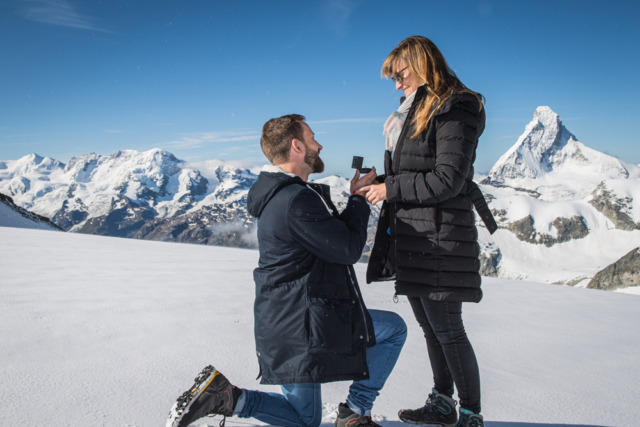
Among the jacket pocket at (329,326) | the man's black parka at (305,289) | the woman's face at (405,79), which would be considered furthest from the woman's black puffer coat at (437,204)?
the jacket pocket at (329,326)

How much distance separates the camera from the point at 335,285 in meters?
2.02

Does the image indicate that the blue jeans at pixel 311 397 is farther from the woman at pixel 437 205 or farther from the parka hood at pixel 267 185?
the parka hood at pixel 267 185

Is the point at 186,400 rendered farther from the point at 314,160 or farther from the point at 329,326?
the point at 314,160

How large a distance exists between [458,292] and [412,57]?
1396mm

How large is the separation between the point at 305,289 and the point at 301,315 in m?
0.13

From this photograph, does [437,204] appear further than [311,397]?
Yes

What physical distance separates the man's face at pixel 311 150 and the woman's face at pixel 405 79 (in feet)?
2.14

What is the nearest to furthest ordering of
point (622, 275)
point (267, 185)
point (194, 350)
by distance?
point (267, 185), point (194, 350), point (622, 275)

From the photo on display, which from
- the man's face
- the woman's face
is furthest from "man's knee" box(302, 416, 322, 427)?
the woman's face

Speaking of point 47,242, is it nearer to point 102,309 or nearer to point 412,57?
point 102,309

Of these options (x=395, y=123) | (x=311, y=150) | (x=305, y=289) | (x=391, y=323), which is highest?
(x=395, y=123)

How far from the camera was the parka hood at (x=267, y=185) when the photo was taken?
2010 mm

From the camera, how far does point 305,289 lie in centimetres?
196

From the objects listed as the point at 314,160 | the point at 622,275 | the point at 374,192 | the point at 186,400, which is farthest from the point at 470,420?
the point at 622,275
